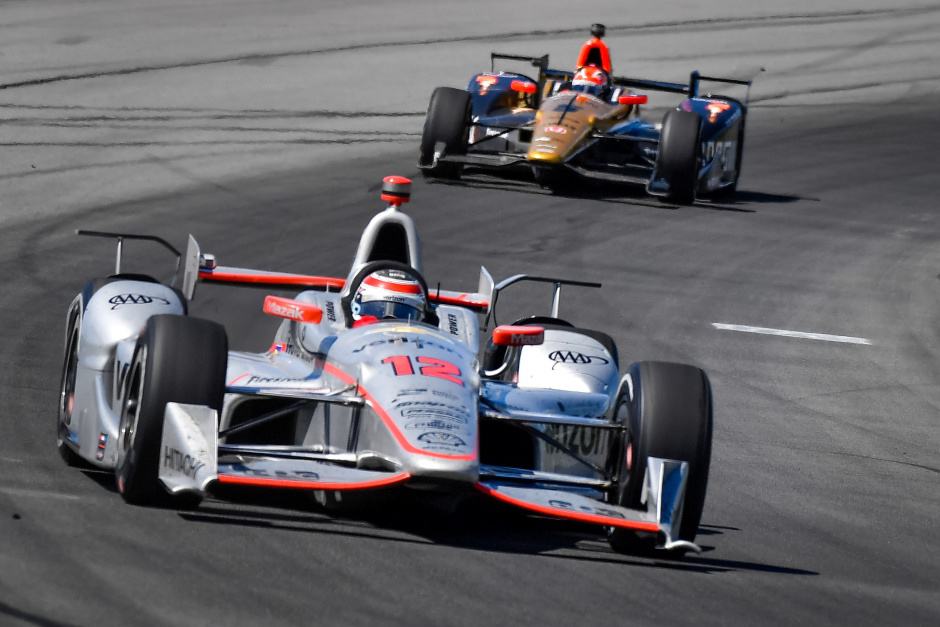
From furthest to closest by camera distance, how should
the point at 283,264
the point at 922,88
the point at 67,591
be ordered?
the point at 922,88
the point at 283,264
the point at 67,591

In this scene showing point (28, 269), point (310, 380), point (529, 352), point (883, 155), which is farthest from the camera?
point (883, 155)

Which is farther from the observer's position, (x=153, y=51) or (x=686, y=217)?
(x=153, y=51)

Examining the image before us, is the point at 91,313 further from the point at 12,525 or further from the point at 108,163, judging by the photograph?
the point at 108,163

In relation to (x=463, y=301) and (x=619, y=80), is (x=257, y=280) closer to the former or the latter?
(x=463, y=301)

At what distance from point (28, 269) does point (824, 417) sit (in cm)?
703

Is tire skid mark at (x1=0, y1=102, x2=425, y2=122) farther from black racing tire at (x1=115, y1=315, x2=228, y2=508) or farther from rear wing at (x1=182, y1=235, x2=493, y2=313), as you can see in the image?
black racing tire at (x1=115, y1=315, x2=228, y2=508)

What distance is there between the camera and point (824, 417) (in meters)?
12.9

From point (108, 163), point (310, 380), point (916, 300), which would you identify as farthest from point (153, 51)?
point (310, 380)

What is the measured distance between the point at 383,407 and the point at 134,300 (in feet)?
7.09

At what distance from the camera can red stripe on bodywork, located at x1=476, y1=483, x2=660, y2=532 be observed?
26.5ft

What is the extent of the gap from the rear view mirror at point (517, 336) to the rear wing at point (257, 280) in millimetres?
1322

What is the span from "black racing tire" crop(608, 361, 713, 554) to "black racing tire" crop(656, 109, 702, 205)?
447 inches

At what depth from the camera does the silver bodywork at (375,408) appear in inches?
319

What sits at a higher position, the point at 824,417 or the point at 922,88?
the point at 922,88
